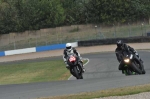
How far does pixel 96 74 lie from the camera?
2270 cm

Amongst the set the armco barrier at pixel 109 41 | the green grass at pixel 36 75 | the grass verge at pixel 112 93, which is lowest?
the green grass at pixel 36 75

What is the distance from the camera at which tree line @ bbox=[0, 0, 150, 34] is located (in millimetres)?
65438

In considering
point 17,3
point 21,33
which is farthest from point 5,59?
point 17,3

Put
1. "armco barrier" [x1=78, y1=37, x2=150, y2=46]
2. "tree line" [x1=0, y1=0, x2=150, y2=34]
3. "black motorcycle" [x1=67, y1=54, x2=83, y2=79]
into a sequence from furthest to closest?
"tree line" [x1=0, y1=0, x2=150, y2=34]
"armco barrier" [x1=78, y1=37, x2=150, y2=46]
"black motorcycle" [x1=67, y1=54, x2=83, y2=79]

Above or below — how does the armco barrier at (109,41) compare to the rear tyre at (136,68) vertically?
below

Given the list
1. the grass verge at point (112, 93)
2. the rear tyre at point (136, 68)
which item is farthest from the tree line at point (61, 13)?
the grass verge at point (112, 93)

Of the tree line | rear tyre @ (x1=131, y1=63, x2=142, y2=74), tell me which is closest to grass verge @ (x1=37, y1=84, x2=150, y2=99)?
rear tyre @ (x1=131, y1=63, x2=142, y2=74)

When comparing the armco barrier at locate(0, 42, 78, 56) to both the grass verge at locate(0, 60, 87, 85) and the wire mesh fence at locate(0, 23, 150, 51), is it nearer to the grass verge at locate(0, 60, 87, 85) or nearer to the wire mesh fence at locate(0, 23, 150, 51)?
the wire mesh fence at locate(0, 23, 150, 51)

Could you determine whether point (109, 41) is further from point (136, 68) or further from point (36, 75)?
point (136, 68)

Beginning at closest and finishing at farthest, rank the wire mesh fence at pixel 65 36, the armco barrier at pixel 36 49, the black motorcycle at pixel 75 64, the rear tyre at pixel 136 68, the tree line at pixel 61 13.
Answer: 1. the rear tyre at pixel 136 68
2. the black motorcycle at pixel 75 64
3. the wire mesh fence at pixel 65 36
4. the armco barrier at pixel 36 49
5. the tree line at pixel 61 13

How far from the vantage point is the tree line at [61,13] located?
215 ft

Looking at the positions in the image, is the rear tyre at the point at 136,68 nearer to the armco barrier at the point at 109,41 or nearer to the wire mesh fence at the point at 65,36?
the armco barrier at the point at 109,41

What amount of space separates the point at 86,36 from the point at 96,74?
85.1 feet

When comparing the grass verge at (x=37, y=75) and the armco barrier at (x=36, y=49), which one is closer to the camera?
the grass verge at (x=37, y=75)
